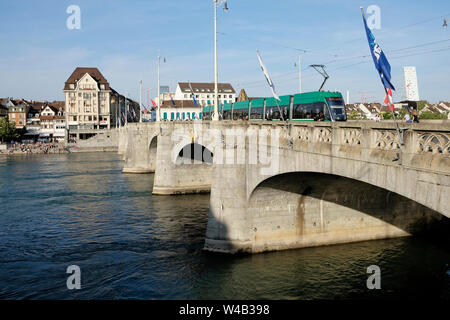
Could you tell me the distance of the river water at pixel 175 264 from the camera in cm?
2025

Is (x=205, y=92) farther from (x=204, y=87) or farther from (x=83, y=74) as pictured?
(x=83, y=74)

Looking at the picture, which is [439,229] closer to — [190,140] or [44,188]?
[190,140]

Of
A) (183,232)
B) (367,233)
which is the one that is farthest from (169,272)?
(367,233)

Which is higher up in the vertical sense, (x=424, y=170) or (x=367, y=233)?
(x=424, y=170)

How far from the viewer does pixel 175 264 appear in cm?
2388

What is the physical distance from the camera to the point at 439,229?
2864 centimetres

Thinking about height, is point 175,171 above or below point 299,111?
below

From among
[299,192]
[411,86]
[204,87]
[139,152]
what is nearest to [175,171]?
[139,152]

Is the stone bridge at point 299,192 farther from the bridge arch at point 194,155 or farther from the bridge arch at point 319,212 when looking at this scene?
the bridge arch at point 194,155

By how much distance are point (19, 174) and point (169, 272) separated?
2146 inches

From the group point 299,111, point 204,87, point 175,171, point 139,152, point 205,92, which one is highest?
point 204,87

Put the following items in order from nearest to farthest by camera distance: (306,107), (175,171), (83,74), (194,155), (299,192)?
(299,192), (306,107), (175,171), (194,155), (83,74)

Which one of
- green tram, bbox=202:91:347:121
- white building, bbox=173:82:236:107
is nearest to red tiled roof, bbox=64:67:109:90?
white building, bbox=173:82:236:107

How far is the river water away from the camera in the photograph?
66.4 feet
